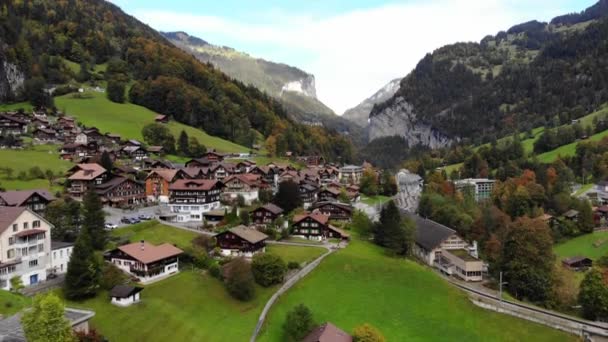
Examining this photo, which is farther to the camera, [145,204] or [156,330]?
[145,204]

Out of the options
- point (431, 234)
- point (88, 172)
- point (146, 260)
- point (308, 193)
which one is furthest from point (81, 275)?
point (308, 193)

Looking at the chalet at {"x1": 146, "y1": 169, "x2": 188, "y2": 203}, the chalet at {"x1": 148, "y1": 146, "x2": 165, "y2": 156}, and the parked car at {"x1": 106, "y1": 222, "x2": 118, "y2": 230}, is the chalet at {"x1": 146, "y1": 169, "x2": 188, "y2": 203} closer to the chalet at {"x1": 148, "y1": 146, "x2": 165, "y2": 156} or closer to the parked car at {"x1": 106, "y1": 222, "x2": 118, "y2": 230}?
the parked car at {"x1": 106, "y1": 222, "x2": 118, "y2": 230}

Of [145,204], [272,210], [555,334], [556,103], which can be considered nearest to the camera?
[555,334]

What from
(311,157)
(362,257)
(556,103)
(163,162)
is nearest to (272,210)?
(362,257)

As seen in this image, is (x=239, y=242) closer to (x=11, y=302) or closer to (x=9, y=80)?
(x=11, y=302)

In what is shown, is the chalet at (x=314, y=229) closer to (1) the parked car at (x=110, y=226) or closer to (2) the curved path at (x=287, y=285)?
(2) the curved path at (x=287, y=285)

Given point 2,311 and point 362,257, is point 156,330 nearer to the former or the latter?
point 2,311
